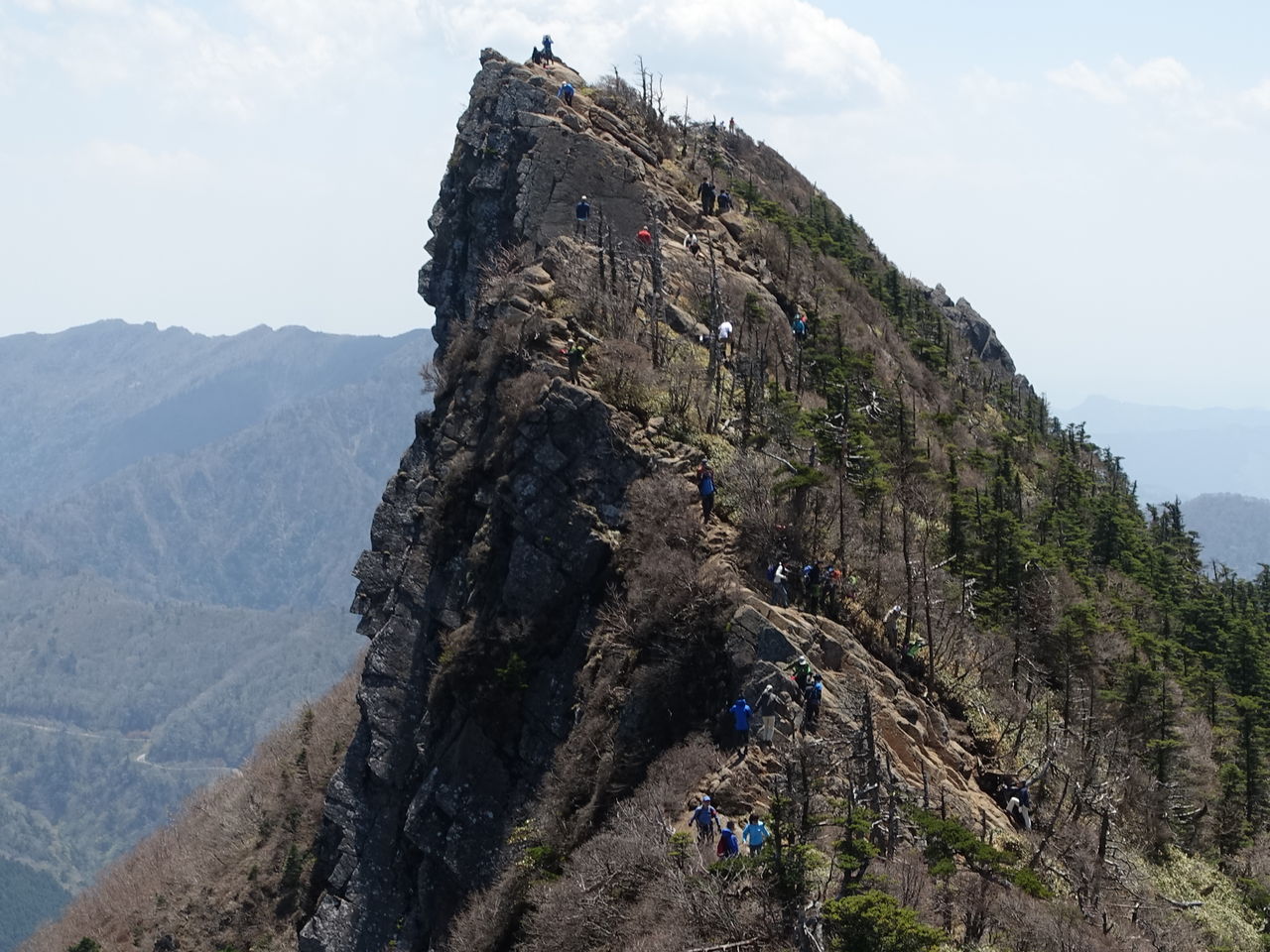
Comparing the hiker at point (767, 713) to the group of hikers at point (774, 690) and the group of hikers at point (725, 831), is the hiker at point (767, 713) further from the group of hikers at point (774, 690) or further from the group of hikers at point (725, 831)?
the group of hikers at point (725, 831)

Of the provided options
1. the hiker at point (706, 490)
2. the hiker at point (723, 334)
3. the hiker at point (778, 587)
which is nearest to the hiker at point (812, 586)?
the hiker at point (778, 587)

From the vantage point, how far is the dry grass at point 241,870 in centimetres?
6681

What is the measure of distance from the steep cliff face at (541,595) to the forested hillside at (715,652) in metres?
0.15

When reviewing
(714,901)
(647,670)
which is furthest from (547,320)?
(714,901)

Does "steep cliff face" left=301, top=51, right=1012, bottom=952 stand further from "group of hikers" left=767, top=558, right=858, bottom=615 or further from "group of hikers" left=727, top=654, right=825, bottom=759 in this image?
"group of hikers" left=767, top=558, right=858, bottom=615

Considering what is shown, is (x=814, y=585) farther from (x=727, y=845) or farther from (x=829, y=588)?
(x=727, y=845)

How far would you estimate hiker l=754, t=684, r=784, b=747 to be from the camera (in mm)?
34125

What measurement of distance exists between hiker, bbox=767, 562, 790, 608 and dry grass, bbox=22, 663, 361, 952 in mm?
36560

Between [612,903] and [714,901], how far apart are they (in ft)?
12.5

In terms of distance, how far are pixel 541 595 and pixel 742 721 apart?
43.1 ft

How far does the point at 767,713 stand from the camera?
3509cm

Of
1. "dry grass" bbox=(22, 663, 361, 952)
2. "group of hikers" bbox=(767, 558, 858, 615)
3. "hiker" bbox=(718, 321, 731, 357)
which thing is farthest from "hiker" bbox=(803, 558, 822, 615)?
"dry grass" bbox=(22, 663, 361, 952)

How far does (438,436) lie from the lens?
56188mm

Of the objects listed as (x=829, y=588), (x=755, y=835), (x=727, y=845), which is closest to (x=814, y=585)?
(x=829, y=588)
